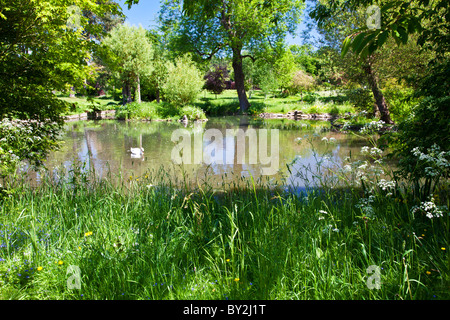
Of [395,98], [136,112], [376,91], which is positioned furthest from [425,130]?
[136,112]

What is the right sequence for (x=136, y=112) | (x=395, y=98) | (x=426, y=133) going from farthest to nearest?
(x=136, y=112) → (x=395, y=98) → (x=426, y=133)

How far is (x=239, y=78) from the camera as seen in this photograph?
86.5ft

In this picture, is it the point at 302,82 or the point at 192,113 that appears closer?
the point at 192,113

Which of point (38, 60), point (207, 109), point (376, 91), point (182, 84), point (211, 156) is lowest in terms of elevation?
point (211, 156)

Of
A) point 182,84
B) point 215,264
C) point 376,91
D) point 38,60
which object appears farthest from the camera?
point 182,84

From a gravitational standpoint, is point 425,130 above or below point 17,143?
above

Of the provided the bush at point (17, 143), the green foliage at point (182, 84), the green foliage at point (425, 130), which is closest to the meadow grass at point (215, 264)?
the green foliage at point (425, 130)

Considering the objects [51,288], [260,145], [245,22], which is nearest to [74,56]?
[51,288]

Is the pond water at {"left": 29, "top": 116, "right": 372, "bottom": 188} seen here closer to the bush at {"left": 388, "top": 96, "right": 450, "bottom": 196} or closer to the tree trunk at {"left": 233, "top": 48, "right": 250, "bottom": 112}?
the bush at {"left": 388, "top": 96, "right": 450, "bottom": 196}

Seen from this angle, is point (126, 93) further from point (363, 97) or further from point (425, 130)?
point (425, 130)

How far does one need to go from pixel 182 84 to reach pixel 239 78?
17.3 feet
